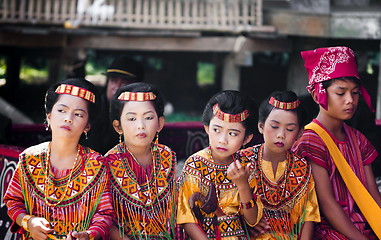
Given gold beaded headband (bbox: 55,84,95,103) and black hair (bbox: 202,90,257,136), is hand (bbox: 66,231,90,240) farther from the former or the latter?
black hair (bbox: 202,90,257,136)

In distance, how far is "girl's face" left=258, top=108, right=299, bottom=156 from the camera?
3568 mm

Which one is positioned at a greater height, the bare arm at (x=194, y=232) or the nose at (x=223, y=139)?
the nose at (x=223, y=139)

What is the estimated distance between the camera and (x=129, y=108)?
3410 millimetres

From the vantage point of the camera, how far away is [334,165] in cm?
377

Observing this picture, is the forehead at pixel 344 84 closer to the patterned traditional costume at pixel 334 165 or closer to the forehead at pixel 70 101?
the patterned traditional costume at pixel 334 165

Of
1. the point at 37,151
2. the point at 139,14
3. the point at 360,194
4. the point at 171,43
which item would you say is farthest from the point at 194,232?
the point at 171,43

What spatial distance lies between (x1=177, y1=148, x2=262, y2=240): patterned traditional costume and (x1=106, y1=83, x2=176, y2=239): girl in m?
0.11

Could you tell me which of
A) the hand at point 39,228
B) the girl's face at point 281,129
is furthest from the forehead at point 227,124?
the hand at point 39,228

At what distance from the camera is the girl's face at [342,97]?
375cm

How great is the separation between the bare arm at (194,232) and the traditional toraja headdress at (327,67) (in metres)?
1.20

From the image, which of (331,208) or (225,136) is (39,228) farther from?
(331,208)

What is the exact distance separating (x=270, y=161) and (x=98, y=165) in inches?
44.3

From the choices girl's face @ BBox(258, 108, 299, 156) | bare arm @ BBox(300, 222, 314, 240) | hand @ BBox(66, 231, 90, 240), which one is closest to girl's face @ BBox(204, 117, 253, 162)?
girl's face @ BBox(258, 108, 299, 156)

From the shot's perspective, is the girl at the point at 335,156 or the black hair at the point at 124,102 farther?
the girl at the point at 335,156
